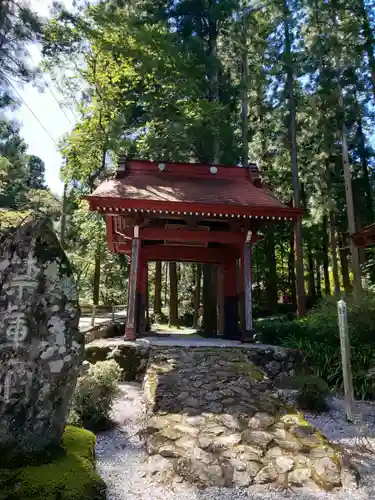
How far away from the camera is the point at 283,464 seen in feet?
12.7

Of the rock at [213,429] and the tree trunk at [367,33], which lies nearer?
the rock at [213,429]

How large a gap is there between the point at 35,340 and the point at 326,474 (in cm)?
295

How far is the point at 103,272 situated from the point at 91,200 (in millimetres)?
18335

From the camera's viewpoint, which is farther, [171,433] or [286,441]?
[171,433]

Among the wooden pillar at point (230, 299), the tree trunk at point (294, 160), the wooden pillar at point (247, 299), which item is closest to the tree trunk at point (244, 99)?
the tree trunk at point (294, 160)

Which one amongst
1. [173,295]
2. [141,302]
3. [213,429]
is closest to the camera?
[213,429]

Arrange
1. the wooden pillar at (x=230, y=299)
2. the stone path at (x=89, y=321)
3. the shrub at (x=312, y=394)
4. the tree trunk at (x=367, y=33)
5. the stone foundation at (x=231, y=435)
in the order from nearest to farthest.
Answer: the stone foundation at (x=231, y=435), the shrub at (x=312, y=394), the wooden pillar at (x=230, y=299), the stone path at (x=89, y=321), the tree trunk at (x=367, y=33)

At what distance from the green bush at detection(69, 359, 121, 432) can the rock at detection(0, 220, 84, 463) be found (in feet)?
6.91

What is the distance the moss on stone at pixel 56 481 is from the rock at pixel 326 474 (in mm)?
2083

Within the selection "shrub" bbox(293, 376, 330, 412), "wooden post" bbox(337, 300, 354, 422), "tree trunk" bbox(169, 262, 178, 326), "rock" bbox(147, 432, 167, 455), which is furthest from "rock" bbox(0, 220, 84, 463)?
"tree trunk" bbox(169, 262, 178, 326)

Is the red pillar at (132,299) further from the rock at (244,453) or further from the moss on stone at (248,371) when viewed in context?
the rock at (244,453)

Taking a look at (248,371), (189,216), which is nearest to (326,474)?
(248,371)

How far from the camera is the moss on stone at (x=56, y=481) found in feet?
7.98

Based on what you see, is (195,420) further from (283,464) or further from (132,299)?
(132,299)
